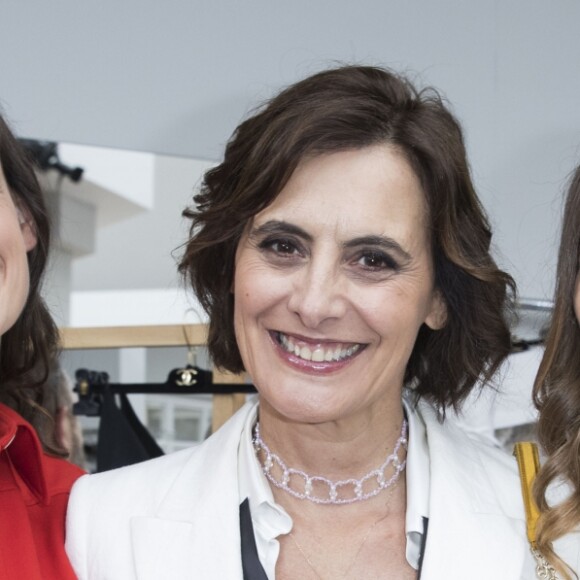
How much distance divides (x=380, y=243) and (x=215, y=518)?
67 centimetres

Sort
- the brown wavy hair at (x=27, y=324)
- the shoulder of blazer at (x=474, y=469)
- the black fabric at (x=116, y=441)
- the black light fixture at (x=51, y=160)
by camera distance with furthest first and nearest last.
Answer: the black light fixture at (x=51, y=160) → the black fabric at (x=116, y=441) → the brown wavy hair at (x=27, y=324) → the shoulder of blazer at (x=474, y=469)

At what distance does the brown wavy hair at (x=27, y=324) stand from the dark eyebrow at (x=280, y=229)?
52 centimetres

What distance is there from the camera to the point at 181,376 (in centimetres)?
329

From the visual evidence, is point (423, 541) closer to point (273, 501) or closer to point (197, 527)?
point (273, 501)

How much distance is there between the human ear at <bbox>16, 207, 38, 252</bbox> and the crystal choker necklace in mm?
713

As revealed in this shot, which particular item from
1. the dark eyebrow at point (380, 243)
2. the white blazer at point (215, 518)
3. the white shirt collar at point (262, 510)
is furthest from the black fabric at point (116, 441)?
the dark eyebrow at point (380, 243)

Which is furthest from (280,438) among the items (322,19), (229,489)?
(322,19)

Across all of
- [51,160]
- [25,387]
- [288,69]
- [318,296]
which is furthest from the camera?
[51,160]

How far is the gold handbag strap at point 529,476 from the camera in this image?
2.44m

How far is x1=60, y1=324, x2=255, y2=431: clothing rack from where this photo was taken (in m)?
3.29

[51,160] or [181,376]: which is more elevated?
[51,160]

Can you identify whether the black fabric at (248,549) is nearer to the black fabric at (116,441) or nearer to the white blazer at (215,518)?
the white blazer at (215,518)

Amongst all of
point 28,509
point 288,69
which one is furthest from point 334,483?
point 288,69

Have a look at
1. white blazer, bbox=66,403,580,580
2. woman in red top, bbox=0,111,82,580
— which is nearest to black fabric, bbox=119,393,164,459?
woman in red top, bbox=0,111,82,580
